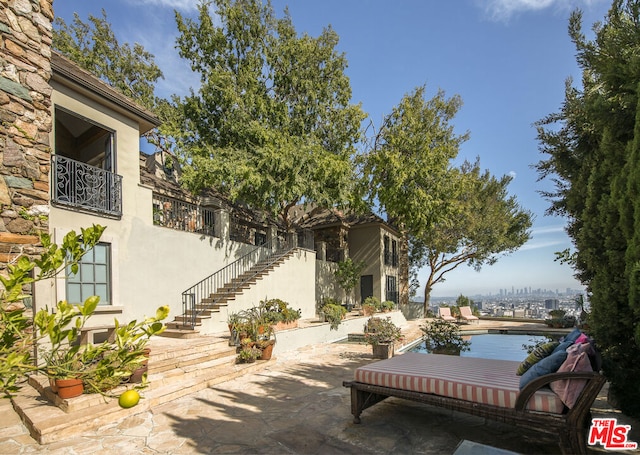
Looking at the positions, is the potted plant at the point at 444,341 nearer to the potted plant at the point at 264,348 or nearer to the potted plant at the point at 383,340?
the potted plant at the point at 383,340

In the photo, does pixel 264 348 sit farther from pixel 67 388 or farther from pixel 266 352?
pixel 67 388

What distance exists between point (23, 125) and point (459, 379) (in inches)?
263

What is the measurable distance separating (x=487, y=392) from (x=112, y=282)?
8.66m

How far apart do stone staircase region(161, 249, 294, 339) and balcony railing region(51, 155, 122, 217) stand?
12.0 ft

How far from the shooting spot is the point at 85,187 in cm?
828

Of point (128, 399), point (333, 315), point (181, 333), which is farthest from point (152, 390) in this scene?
point (333, 315)

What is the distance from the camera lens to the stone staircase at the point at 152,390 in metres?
4.61

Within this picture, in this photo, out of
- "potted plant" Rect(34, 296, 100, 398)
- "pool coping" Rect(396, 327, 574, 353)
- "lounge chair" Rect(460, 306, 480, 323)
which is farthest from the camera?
"lounge chair" Rect(460, 306, 480, 323)

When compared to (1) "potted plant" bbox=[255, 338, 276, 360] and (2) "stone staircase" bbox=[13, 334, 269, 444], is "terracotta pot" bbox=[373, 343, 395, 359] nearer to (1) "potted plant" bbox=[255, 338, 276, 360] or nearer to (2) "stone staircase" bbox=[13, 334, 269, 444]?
(1) "potted plant" bbox=[255, 338, 276, 360]

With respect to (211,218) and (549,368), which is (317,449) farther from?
(211,218)

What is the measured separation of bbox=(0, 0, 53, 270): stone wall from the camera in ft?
14.5

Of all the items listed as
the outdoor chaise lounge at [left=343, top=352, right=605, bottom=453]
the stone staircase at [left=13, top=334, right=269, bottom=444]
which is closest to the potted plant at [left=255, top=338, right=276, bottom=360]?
the stone staircase at [left=13, top=334, right=269, bottom=444]

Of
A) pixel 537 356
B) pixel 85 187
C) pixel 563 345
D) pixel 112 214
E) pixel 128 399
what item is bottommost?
pixel 537 356

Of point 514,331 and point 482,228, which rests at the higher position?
point 482,228
